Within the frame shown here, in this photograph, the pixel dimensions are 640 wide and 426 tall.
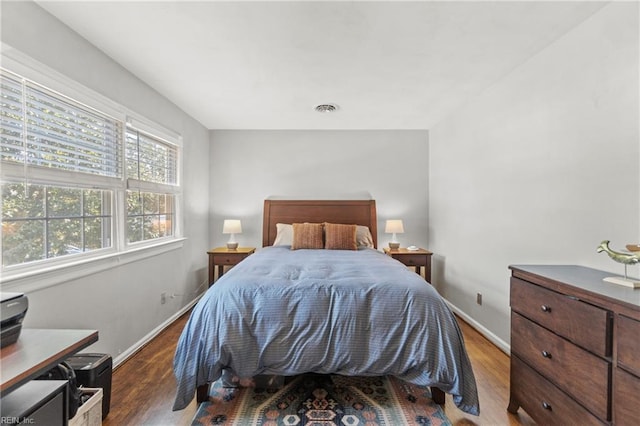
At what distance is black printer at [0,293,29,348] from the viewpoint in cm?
93

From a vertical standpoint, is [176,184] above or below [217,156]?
below

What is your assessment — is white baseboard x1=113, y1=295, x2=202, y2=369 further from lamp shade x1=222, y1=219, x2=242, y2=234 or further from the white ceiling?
the white ceiling

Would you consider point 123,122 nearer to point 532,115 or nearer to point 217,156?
point 217,156

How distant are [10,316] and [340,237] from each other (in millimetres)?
2757

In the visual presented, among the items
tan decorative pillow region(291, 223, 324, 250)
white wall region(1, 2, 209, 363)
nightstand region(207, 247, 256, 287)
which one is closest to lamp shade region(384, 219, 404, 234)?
tan decorative pillow region(291, 223, 324, 250)

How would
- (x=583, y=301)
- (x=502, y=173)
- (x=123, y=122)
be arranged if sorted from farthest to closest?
(x=502, y=173) → (x=123, y=122) → (x=583, y=301)

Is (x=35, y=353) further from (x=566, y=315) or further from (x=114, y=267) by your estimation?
(x=566, y=315)

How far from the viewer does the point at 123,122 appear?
2.25 meters

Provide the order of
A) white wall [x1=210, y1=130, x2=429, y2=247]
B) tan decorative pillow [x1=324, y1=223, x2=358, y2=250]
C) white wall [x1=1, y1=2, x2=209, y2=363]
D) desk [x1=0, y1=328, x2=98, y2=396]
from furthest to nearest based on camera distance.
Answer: white wall [x1=210, y1=130, x2=429, y2=247], tan decorative pillow [x1=324, y1=223, x2=358, y2=250], white wall [x1=1, y1=2, x2=209, y2=363], desk [x1=0, y1=328, x2=98, y2=396]

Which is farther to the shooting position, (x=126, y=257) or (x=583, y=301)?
(x=126, y=257)

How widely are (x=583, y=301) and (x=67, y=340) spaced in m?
2.11

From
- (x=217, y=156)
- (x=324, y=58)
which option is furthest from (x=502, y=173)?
(x=217, y=156)

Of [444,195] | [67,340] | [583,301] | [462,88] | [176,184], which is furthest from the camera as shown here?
[444,195]

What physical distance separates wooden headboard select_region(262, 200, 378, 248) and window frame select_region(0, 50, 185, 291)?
1368 millimetres
